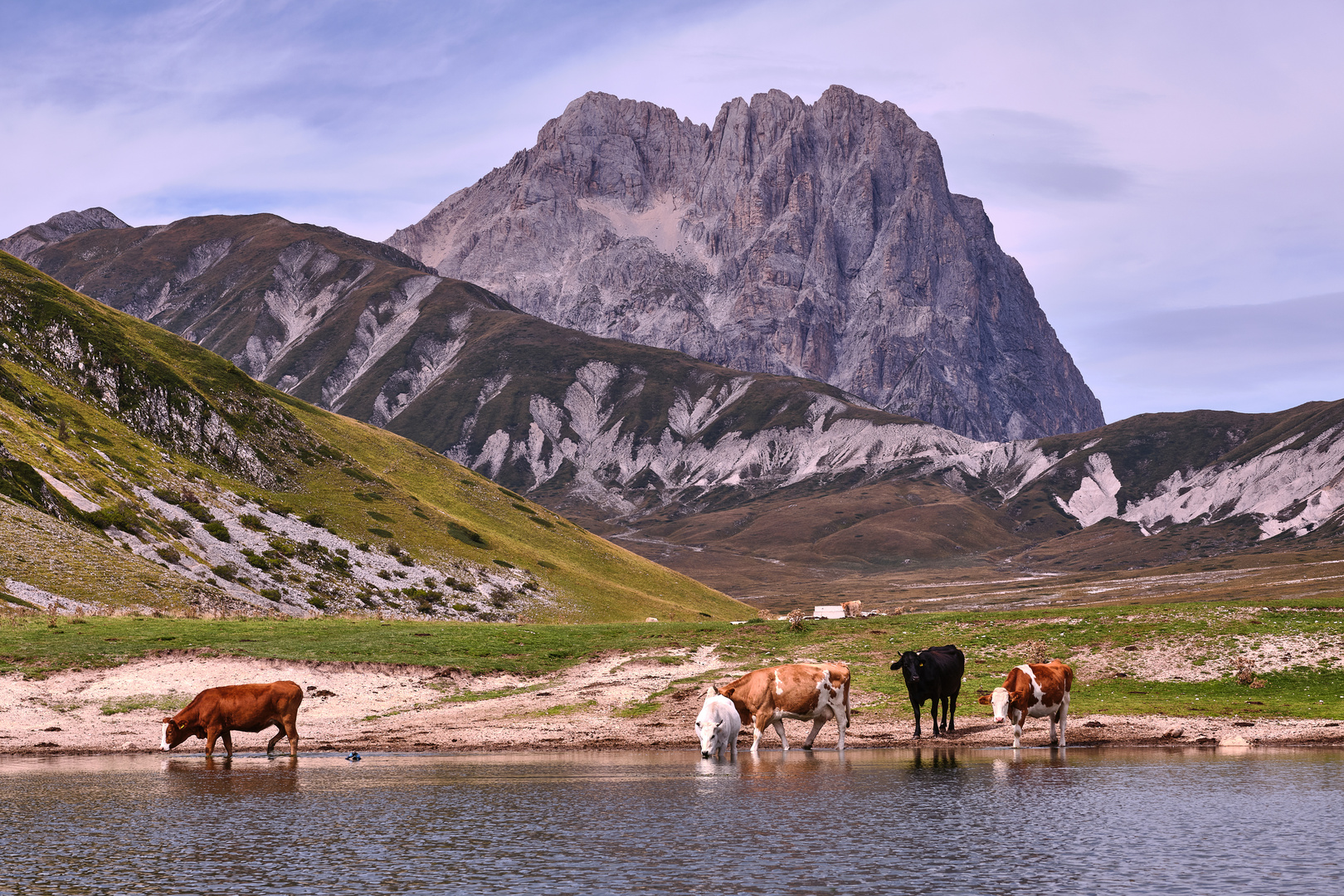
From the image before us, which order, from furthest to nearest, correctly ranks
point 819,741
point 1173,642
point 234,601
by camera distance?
point 234,601
point 1173,642
point 819,741

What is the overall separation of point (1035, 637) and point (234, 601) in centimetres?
5558

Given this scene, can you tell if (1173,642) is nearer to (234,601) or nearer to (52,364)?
(234,601)

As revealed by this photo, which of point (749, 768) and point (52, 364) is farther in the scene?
point (52, 364)

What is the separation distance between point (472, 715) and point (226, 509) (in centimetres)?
6627

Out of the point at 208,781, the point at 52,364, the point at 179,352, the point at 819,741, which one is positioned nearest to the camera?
the point at 208,781

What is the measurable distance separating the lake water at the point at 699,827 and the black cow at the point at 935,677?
4.55m

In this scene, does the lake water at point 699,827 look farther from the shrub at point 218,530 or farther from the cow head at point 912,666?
the shrub at point 218,530

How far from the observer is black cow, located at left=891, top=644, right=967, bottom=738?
120 ft

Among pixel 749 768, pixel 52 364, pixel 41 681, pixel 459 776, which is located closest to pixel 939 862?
pixel 749 768

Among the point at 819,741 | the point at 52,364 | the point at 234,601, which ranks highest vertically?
the point at 52,364

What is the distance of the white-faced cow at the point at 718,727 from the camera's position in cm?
3150

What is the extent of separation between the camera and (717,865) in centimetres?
1819

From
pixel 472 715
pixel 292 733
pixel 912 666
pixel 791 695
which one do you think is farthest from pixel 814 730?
pixel 292 733

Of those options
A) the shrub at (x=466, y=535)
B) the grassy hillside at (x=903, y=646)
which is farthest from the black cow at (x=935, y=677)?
the shrub at (x=466, y=535)
